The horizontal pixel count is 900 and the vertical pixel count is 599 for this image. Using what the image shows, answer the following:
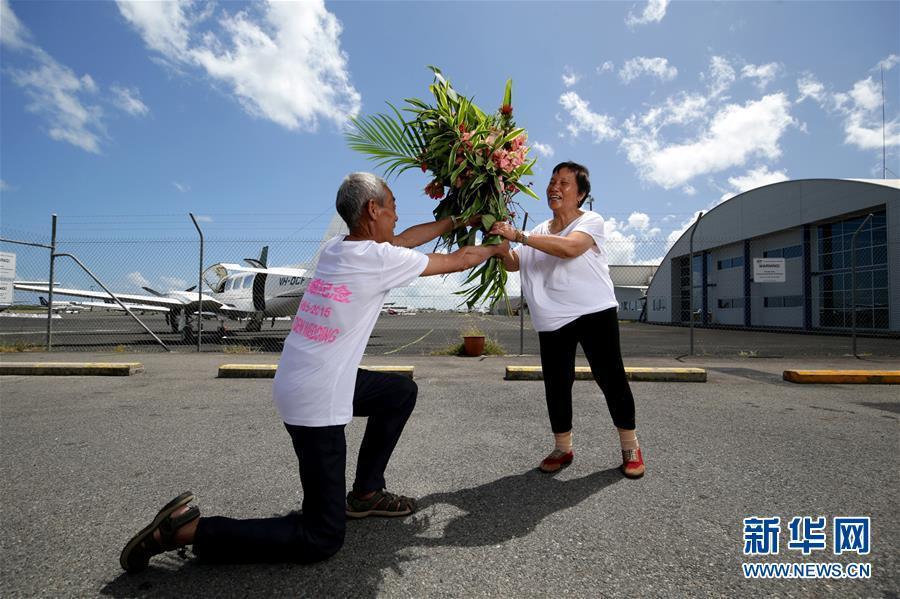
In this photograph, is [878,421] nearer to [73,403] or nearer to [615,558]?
[615,558]

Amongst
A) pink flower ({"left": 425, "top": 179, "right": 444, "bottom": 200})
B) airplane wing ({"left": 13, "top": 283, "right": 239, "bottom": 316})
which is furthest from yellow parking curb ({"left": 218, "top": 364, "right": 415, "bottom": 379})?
airplane wing ({"left": 13, "top": 283, "right": 239, "bottom": 316})

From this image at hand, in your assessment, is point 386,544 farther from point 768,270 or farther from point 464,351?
point 768,270

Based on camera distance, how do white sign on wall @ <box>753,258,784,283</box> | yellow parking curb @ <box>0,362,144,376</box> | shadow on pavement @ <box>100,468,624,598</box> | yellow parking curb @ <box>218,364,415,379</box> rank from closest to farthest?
shadow on pavement @ <box>100,468,624,598</box> < yellow parking curb @ <box>218,364,415,379</box> < yellow parking curb @ <box>0,362,144,376</box> < white sign on wall @ <box>753,258,784,283</box>

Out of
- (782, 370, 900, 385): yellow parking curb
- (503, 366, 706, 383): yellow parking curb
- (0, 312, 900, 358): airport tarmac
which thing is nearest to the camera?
(782, 370, 900, 385): yellow parking curb

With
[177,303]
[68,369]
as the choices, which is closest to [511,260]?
[68,369]

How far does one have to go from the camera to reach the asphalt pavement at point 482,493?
1.59 metres

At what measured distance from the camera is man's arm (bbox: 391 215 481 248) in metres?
2.41

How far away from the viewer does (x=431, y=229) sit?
2.47 meters

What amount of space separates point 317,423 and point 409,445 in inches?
63.1

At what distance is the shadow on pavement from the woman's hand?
133 cm

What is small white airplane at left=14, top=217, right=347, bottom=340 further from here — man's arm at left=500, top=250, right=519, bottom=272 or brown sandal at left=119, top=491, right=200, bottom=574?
brown sandal at left=119, top=491, right=200, bottom=574

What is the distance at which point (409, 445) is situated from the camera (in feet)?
10.5

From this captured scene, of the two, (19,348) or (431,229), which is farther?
(19,348)

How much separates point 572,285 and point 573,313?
158 millimetres
